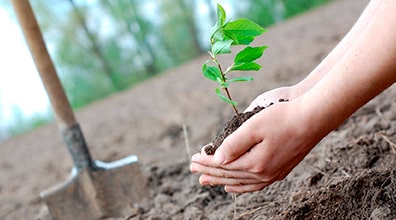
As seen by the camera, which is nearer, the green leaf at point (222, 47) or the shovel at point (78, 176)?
the green leaf at point (222, 47)

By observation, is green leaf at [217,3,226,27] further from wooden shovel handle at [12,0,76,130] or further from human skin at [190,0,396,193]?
wooden shovel handle at [12,0,76,130]

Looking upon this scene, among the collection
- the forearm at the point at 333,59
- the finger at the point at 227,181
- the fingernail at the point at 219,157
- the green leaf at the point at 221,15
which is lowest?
the finger at the point at 227,181

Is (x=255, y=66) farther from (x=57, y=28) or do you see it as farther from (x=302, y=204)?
(x=57, y=28)

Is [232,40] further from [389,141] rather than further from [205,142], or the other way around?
[205,142]

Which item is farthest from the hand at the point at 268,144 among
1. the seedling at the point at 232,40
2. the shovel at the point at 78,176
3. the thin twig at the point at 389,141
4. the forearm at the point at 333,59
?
the shovel at the point at 78,176

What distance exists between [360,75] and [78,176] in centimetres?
137

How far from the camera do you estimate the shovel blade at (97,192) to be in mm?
1815

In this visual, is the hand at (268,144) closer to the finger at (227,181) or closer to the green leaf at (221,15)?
the finger at (227,181)

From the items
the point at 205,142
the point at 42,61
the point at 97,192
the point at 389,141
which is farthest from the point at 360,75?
the point at 205,142

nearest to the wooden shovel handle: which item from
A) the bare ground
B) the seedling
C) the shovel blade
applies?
the shovel blade

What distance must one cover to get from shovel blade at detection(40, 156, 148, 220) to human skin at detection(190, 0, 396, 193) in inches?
36.3

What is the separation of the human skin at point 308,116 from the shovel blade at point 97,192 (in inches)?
36.3

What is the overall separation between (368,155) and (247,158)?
53 cm

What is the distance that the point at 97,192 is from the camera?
6.11 ft
